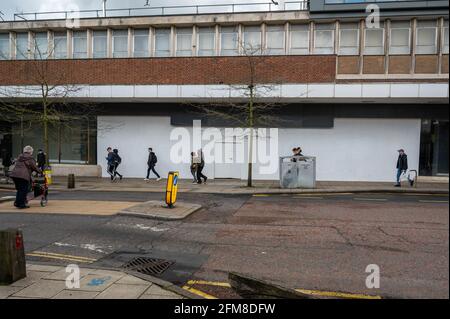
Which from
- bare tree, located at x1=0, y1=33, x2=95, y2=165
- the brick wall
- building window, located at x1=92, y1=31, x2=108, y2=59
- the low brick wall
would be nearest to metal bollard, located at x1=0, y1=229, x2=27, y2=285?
bare tree, located at x1=0, y1=33, x2=95, y2=165

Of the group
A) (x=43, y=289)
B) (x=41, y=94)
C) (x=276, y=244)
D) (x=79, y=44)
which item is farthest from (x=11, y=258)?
(x=79, y=44)

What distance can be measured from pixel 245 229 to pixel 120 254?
3.07 metres

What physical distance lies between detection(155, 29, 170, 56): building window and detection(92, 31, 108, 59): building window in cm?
315

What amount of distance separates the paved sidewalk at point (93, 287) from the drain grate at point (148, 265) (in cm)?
52

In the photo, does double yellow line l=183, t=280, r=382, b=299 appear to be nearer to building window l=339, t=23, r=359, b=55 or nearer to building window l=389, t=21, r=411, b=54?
building window l=339, t=23, r=359, b=55

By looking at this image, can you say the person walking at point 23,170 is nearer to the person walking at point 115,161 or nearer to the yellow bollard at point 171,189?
the yellow bollard at point 171,189

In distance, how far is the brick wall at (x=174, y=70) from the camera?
66.2 ft

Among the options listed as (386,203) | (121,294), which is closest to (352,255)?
(121,294)

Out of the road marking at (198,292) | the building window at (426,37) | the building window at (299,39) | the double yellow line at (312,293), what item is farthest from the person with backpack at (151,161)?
the road marking at (198,292)

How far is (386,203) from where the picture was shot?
524 inches

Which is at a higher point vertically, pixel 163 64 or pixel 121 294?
pixel 163 64

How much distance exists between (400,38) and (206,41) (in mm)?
10322

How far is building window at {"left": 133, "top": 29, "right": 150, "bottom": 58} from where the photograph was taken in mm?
23125
